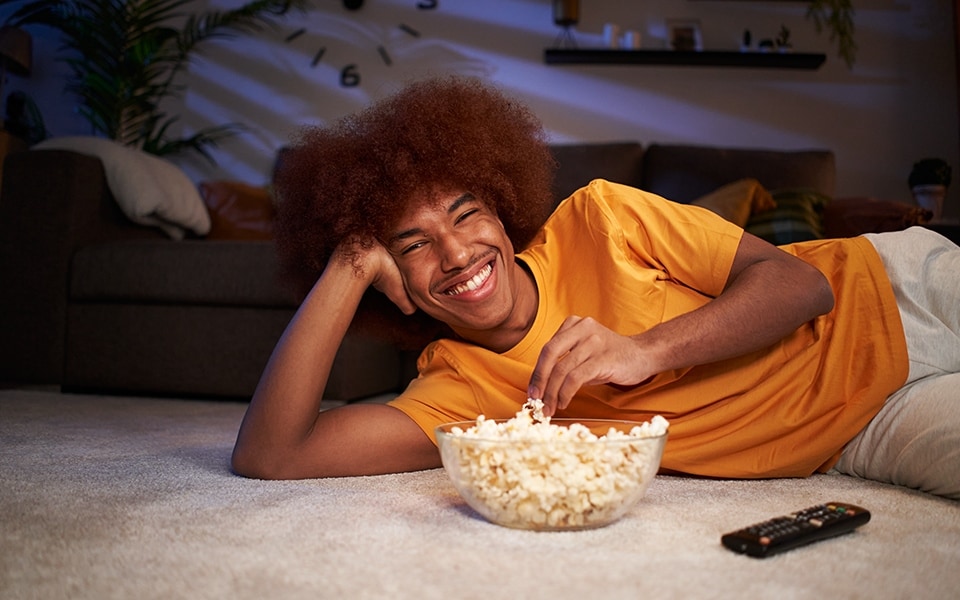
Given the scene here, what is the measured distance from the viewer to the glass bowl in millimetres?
986

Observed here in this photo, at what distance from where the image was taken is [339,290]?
138 cm

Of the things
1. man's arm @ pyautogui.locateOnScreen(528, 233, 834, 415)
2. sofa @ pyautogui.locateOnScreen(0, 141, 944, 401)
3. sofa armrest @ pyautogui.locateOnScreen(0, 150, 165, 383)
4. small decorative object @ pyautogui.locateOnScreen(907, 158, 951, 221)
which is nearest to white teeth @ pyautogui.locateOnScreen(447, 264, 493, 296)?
man's arm @ pyautogui.locateOnScreen(528, 233, 834, 415)

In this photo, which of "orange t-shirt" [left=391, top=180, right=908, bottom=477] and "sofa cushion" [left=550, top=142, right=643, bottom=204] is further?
"sofa cushion" [left=550, top=142, right=643, bottom=204]

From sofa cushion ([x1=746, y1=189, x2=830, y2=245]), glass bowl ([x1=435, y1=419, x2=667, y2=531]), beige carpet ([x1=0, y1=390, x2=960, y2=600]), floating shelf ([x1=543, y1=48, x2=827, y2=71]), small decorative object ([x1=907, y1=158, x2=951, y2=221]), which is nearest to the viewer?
beige carpet ([x1=0, y1=390, x2=960, y2=600])

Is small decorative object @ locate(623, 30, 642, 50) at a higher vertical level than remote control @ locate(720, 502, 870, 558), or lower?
higher

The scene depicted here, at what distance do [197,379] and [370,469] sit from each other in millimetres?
1524

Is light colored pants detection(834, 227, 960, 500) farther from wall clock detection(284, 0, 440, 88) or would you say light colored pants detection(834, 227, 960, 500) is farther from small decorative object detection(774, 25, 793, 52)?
wall clock detection(284, 0, 440, 88)

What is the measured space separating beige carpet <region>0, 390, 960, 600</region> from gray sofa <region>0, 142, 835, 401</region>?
4.05ft

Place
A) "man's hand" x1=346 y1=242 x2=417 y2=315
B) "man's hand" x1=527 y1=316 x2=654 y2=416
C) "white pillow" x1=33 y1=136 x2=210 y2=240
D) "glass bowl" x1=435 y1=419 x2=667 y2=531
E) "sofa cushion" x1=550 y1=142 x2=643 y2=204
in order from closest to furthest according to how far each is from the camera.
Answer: "glass bowl" x1=435 y1=419 x2=667 y2=531
"man's hand" x1=527 y1=316 x2=654 y2=416
"man's hand" x1=346 y1=242 x2=417 y2=315
"white pillow" x1=33 y1=136 x2=210 y2=240
"sofa cushion" x1=550 y1=142 x2=643 y2=204

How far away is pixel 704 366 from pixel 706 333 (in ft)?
0.60

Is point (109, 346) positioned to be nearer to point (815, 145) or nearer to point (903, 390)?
point (903, 390)

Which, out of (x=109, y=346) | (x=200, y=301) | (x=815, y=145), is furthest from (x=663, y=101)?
(x=109, y=346)

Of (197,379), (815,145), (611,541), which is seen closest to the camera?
(611,541)

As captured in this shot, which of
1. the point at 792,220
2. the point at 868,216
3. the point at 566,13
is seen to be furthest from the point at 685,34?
the point at 868,216
